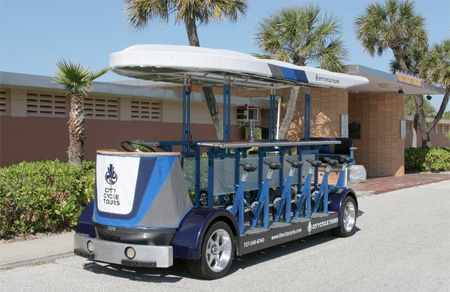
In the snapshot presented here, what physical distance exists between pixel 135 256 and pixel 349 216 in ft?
15.3

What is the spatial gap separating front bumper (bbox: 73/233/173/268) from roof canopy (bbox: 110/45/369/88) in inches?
83.7

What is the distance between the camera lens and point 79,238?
6.44 m

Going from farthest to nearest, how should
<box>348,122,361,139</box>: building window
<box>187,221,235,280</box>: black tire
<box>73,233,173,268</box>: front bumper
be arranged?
<box>348,122,361,139</box>: building window, <box>187,221,235,280</box>: black tire, <box>73,233,173,268</box>: front bumper

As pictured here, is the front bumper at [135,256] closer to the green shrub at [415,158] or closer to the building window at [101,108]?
the building window at [101,108]

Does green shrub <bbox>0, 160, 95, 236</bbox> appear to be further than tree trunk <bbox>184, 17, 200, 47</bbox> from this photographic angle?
No

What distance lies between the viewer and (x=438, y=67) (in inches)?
994

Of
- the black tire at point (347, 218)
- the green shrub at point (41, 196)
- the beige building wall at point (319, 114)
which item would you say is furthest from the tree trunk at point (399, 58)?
the green shrub at point (41, 196)

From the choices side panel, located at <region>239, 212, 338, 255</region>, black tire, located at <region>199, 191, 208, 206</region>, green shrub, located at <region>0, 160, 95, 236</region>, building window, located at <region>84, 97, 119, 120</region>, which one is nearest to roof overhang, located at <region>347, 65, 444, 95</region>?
building window, located at <region>84, 97, 119, 120</region>

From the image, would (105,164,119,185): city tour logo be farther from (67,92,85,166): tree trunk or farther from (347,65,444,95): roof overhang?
(347,65,444,95): roof overhang

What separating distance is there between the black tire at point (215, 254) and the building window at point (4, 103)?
7.65 m

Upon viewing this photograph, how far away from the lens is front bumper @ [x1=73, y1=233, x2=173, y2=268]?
5.79 m

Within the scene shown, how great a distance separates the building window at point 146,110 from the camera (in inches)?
606

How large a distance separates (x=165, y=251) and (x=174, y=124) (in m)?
11.0

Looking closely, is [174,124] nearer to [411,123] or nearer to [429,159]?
[429,159]
